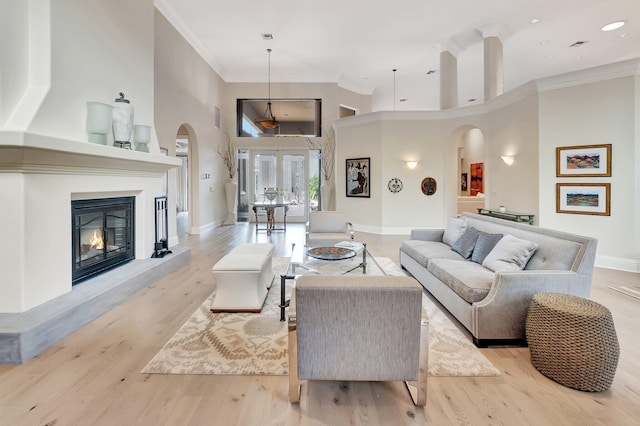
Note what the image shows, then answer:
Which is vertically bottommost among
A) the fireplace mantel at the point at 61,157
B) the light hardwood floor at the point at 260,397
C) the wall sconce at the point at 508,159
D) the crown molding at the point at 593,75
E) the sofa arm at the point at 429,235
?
the light hardwood floor at the point at 260,397

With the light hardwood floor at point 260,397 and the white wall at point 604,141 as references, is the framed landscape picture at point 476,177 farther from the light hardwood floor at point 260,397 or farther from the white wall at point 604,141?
the light hardwood floor at point 260,397

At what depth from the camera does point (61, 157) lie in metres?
2.67

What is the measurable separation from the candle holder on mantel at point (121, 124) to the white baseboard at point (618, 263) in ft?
20.9

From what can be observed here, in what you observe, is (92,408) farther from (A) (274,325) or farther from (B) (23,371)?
(A) (274,325)

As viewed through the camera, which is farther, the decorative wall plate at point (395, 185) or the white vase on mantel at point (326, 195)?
the white vase on mantel at point (326, 195)

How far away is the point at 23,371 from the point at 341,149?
7562 mm

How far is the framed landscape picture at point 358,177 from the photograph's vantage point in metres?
8.23

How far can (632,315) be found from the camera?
A: 301 cm

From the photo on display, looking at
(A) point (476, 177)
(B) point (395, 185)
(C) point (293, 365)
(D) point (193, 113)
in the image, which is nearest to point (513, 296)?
(C) point (293, 365)

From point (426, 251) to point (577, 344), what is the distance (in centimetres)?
199

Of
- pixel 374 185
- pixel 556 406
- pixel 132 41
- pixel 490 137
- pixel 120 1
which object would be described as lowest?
pixel 556 406

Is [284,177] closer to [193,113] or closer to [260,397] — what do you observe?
[193,113]

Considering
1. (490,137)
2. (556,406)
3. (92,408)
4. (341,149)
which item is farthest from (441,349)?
(341,149)

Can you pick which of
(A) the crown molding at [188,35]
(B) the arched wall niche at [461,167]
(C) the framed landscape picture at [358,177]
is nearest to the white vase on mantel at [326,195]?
(C) the framed landscape picture at [358,177]
